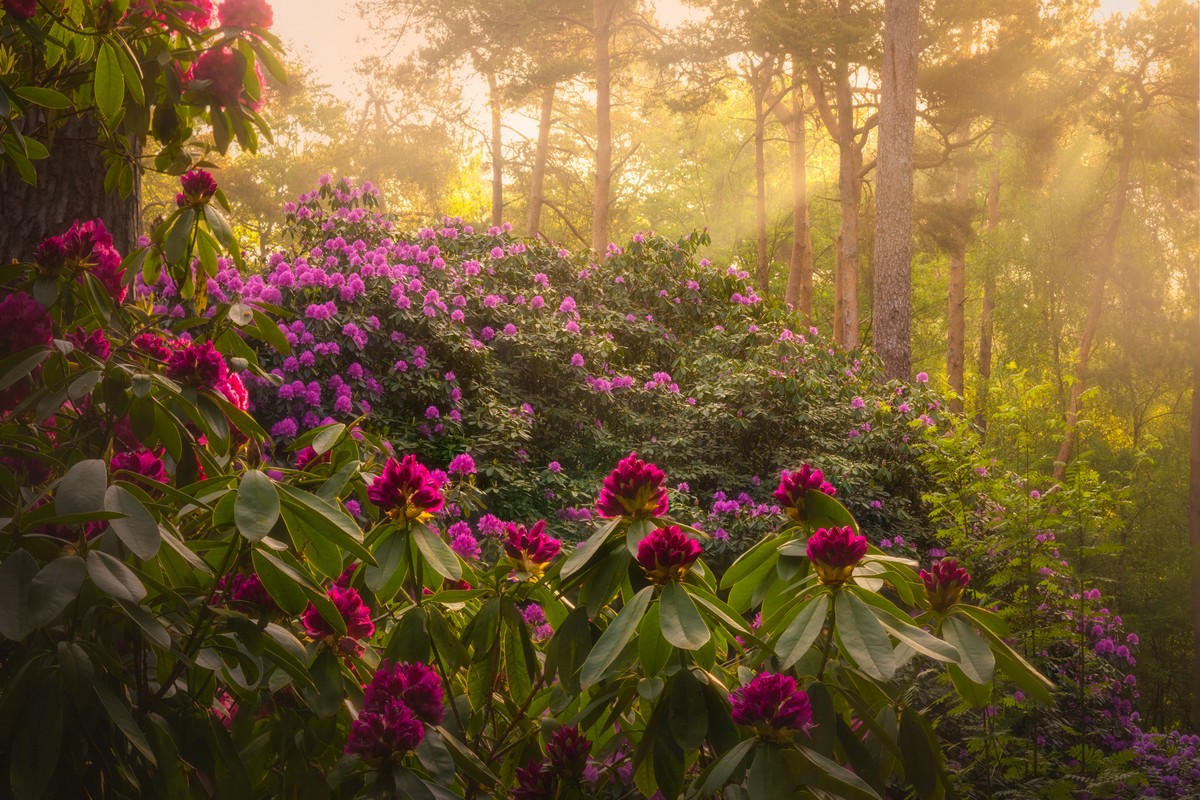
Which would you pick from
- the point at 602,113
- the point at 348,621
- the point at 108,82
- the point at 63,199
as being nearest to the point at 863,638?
the point at 348,621

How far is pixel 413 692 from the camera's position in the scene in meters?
1.20

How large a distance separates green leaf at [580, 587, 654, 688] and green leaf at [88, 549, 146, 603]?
1.62 ft

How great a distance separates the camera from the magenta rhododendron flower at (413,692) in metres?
1.19

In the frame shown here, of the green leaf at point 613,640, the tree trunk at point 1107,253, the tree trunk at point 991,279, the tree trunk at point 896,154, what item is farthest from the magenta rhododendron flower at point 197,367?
the tree trunk at point 991,279

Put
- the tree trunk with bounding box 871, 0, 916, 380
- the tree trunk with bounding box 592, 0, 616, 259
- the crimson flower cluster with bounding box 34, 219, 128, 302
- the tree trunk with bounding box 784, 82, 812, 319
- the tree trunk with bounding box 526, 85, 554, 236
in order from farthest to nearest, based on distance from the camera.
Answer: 1. the tree trunk with bounding box 526, 85, 554, 236
2. the tree trunk with bounding box 784, 82, 812, 319
3. the tree trunk with bounding box 592, 0, 616, 259
4. the tree trunk with bounding box 871, 0, 916, 380
5. the crimson flower cluster with bounding box 34, 219, 128, 302

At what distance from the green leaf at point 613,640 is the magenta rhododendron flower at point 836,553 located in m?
0.23

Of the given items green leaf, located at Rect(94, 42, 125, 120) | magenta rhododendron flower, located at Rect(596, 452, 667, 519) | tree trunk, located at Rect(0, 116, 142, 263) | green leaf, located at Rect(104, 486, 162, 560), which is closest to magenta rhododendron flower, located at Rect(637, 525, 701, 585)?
magenta rhododendron flower, located at Rect(596, 452, 667, 519)

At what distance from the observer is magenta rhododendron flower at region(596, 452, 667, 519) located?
135 cm

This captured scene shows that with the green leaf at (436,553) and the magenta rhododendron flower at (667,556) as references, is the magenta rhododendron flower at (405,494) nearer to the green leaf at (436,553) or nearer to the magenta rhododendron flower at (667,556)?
the green leaf at (436,553)

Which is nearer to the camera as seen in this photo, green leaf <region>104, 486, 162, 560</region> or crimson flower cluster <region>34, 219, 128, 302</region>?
green leaf <region>104, 486, 162, 560</region>

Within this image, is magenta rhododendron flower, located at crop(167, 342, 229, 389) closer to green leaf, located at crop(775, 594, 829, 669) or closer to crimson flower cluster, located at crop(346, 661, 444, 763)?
crimson flower cluster, located at crop(346, 661, 444, 763)

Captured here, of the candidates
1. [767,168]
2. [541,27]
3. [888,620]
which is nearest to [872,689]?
[888,620]

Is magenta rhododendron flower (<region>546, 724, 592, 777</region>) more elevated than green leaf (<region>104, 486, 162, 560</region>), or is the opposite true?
green leaf (<region>104, 486, 162, 560</region>)

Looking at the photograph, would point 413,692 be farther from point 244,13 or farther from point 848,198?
point 848,198
